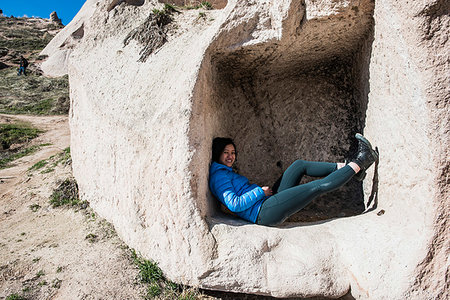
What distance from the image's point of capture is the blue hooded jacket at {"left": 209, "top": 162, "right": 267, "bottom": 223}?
269cm

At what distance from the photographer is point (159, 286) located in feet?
8.57

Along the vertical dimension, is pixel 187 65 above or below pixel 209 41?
below

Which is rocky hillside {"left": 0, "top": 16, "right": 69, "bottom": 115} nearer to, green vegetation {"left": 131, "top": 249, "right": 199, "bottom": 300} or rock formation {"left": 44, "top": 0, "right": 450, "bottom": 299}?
rock formation {"left": 44, "top": 0, "right": 450, "bottom": 299}

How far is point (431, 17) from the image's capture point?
Result: 205 cm

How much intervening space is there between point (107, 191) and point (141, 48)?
5.35ft

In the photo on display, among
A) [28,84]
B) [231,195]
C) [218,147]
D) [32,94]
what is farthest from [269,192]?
[28,84]

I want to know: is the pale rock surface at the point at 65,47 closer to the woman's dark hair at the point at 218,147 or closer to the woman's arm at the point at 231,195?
the woman's dark hair at the point at 218,147

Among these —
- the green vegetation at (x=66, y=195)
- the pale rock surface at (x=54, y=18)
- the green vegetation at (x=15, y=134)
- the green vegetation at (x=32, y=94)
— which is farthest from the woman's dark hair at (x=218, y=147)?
the pale rock surface at (x=54, y=18)

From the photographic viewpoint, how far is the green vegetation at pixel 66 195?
13.6 ft

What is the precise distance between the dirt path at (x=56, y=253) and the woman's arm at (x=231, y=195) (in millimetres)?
957

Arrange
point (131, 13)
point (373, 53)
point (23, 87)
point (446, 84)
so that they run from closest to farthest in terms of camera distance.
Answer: point (446, 84)
point (373, 53)
point (131, 13)
point (23, 87)

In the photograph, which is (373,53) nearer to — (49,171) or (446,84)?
(446,84)

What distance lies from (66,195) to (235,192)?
260 centimetres

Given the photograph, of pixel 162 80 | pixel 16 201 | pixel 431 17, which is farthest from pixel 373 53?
pixel 16 201
